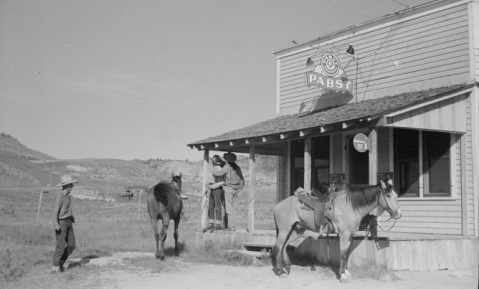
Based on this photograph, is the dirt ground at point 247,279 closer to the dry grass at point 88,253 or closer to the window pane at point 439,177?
the dry grass at point 88,253

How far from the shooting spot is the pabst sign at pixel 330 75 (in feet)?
48.1

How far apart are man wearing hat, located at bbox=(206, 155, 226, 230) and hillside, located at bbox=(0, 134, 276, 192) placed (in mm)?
45853

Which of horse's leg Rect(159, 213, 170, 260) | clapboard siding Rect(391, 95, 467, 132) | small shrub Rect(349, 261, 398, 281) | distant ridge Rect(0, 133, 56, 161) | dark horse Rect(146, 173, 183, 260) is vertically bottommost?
small shrub Rect(349, 261, 398, 281)

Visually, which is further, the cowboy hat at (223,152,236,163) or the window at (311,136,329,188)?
the window at (311,136,329,188)

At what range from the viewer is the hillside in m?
65.6

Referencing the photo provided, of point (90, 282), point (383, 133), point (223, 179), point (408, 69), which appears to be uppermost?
point (408, 69)

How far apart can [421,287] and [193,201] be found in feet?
145

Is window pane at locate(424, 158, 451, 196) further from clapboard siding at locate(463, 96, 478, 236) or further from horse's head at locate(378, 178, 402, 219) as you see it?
horse's head at locate(378, 178, 402, 219)

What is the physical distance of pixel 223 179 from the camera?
48.5 ft

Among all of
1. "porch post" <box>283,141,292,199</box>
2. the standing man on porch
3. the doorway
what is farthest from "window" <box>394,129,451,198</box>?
the standing man on porch

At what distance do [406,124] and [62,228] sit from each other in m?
7.29

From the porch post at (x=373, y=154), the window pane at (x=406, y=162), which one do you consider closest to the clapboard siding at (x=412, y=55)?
the window pane at (x=406, y=162)

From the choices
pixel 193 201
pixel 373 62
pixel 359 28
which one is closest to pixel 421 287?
pixel 373 62

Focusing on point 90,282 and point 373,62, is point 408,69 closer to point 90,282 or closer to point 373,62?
point 373,62
